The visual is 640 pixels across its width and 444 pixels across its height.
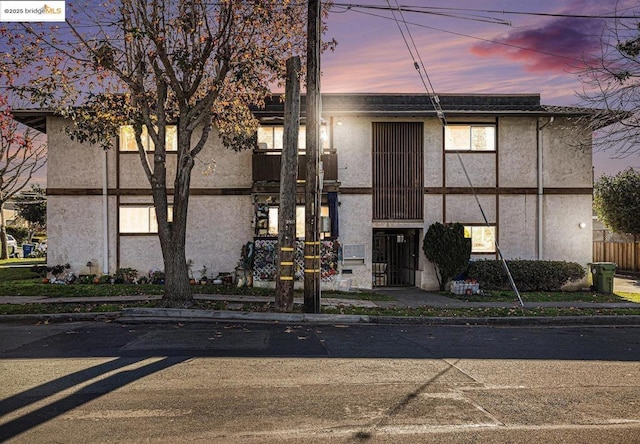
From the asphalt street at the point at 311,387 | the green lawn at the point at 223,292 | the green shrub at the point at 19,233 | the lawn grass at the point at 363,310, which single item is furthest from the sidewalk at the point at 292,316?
the green shrub at the point at 19,233

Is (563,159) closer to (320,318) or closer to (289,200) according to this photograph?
(289,200)

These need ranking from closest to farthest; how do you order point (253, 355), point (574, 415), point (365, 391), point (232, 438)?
point (232, 438), point (574, 415), point (365, 391), point (253, 355)

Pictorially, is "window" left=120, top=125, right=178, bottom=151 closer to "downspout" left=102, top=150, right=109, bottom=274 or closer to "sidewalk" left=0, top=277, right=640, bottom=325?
"downspout" left=102, top=150, right=109, bottom=274

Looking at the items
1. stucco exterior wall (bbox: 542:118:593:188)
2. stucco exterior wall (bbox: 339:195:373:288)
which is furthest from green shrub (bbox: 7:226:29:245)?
stucco exterior wall (bbox: 542:118:593:188)

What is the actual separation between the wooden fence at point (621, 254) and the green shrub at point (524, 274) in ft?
42.7

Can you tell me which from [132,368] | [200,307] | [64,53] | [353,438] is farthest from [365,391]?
[64,53]

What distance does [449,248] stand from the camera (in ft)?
65.1

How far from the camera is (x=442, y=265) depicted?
20031 mm

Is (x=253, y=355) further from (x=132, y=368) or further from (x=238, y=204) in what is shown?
(x=238, y=204)

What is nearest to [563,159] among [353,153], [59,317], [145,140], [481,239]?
[481,239]

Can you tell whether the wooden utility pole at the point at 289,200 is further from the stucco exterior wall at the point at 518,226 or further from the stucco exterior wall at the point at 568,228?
the stucco exterior wall at the point at 568,228

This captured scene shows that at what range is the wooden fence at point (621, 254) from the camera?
1204 inches

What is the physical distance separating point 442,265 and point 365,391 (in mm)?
13657

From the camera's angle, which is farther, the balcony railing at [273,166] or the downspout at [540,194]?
the downspout at [540,194]
